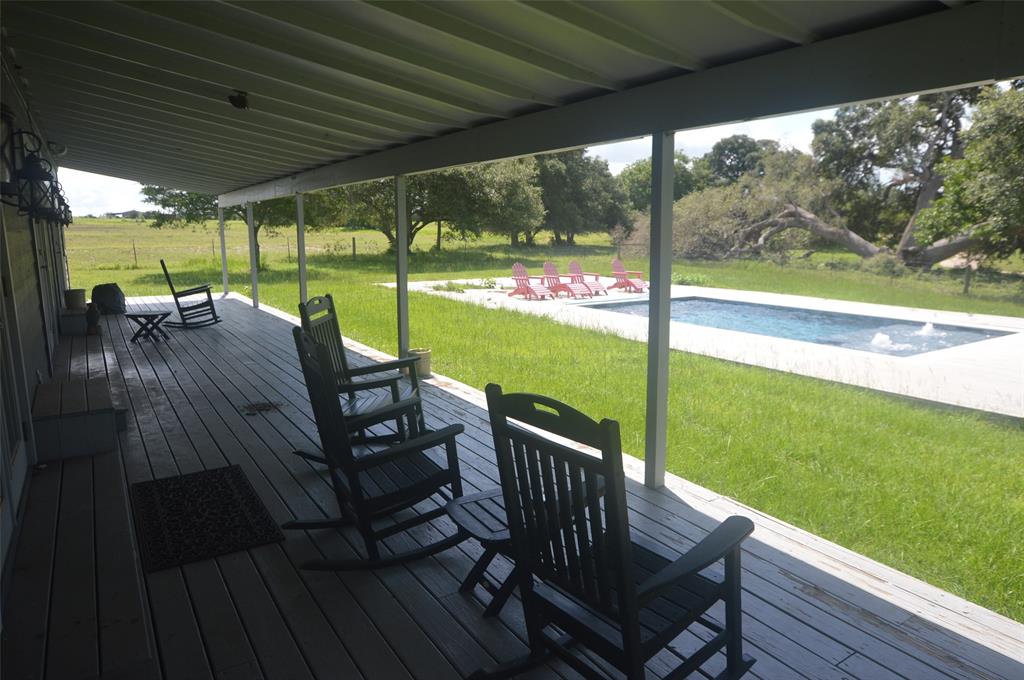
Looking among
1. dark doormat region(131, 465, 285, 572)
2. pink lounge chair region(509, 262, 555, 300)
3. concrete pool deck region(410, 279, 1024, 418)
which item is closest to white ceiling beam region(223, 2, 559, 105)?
dark doormat region(131, 465, 285, 572)

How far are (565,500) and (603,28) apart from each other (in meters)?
1.73

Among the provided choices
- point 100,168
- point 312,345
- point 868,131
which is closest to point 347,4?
point 312,345

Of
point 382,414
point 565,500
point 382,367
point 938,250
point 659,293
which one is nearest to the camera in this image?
point 565,500

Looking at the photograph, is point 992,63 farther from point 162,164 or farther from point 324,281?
point 324,281

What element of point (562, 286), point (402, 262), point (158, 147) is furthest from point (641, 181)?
point (402, 262)

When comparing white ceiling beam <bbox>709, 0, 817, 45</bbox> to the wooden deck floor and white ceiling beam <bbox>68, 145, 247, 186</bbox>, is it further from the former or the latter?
white ceiling beam <bbox>68, 145, 247, 186</bbox>

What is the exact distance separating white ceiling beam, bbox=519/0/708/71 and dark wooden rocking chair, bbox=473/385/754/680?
140cm

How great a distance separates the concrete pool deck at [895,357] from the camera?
255 inches

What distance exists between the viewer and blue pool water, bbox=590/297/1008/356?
10.0 meters

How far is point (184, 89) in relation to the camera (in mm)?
4031

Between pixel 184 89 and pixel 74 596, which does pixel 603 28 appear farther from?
pixel 184 89

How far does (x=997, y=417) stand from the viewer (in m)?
5.61

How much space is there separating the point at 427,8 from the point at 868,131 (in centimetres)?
2147

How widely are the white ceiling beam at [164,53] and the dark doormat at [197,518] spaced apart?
7.16 ft
